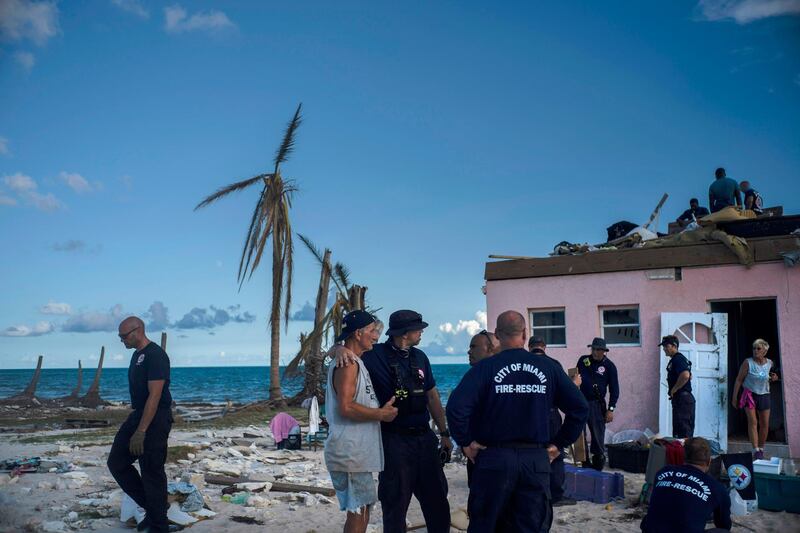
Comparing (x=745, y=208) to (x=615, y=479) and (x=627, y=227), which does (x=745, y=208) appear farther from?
(x=615, y=479)

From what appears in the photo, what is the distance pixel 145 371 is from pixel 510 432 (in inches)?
143

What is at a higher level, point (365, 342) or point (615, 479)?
point (365, 342)

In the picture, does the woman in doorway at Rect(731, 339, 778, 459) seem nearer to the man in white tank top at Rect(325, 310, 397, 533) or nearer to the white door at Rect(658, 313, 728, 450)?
the white door at Rect(658, 313, 728, 450)

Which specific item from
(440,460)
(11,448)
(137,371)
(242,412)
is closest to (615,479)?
(440,460)

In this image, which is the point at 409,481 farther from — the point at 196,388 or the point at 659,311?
the point at 196,388

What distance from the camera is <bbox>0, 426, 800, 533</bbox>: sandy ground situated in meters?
6.68

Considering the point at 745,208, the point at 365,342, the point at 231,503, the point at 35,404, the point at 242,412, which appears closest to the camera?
the point at 365,342

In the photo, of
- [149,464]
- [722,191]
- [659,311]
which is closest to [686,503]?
[149,464]

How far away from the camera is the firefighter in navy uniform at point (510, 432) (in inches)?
161

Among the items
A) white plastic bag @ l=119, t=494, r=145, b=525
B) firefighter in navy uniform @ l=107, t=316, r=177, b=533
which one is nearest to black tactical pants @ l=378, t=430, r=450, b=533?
firefighter in navy uniform @ l=107, t=316, r=177, b=533

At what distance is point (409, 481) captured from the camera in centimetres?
471

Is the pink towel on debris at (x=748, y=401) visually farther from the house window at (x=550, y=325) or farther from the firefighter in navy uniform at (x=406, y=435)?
the firefighter in navy uniform at (x=406, y=435)

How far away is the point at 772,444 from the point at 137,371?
9689 mm

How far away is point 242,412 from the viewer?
810 inches
